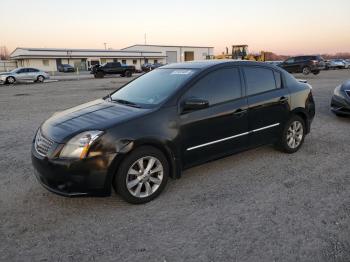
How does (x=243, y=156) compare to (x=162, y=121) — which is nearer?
(x=162, y=121)

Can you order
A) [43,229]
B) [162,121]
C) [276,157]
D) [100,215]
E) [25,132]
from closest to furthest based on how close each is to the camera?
[43,229] → [100,215] → [162,121] → [276,157] → [25,132]

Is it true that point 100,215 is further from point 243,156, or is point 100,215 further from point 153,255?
point 243,156

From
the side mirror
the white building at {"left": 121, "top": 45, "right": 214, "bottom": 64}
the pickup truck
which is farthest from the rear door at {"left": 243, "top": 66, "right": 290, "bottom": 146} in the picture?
the white building at {"left": 121, "top": 45, "right": 214, "bottom": 64}

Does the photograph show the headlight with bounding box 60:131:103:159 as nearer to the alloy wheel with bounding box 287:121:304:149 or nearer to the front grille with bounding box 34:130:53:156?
the front grille with bounding box 34:130:53:156

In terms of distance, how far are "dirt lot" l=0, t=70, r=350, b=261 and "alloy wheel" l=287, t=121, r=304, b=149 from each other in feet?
1.27

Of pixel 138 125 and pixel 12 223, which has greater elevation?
pixel 138 125

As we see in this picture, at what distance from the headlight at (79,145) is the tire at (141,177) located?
0.42m

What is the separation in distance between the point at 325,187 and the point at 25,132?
250 inches

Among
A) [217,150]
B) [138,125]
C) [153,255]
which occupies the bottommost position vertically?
[153,255]

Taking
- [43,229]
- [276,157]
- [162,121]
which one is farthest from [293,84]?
[43,229]

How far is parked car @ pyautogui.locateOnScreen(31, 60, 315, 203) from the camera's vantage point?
133 inches

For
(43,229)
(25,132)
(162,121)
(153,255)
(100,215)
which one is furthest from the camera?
(25,132)

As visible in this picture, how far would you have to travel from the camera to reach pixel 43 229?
3.22 m

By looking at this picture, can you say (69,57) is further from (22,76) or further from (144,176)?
(144,176)
